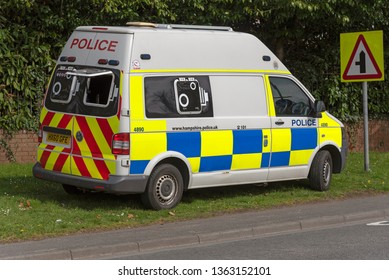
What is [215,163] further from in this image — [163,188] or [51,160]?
[51,160]

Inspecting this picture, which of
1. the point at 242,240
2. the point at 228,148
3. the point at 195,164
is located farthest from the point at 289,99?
the point at 242,240

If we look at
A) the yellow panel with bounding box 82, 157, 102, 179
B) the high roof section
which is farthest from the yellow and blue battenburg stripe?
the high roof section

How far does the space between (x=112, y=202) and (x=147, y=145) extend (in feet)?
4.18

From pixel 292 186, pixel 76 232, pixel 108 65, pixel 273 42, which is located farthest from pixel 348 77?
pixel 76 232

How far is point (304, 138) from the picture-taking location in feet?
45.8

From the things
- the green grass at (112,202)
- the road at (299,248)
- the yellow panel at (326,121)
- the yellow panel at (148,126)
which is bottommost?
the road at (299,248)

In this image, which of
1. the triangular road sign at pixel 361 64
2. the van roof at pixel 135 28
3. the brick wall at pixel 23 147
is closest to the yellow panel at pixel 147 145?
the van roof at pixel 135 28

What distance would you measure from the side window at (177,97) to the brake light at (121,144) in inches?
18.5

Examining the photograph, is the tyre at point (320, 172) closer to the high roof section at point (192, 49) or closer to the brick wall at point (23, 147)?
the high roof section at point (192, 49)

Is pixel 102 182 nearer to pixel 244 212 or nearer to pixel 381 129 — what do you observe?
pixel 244 212

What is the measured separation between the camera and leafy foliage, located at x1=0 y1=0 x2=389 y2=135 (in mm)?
17359

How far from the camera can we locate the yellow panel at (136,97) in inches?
464

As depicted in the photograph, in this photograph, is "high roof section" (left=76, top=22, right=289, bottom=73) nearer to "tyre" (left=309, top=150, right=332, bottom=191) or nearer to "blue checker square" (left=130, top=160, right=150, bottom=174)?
"blue checker square" (left=130, top=160, right=150, bottom=174)

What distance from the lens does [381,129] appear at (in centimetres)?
2242
